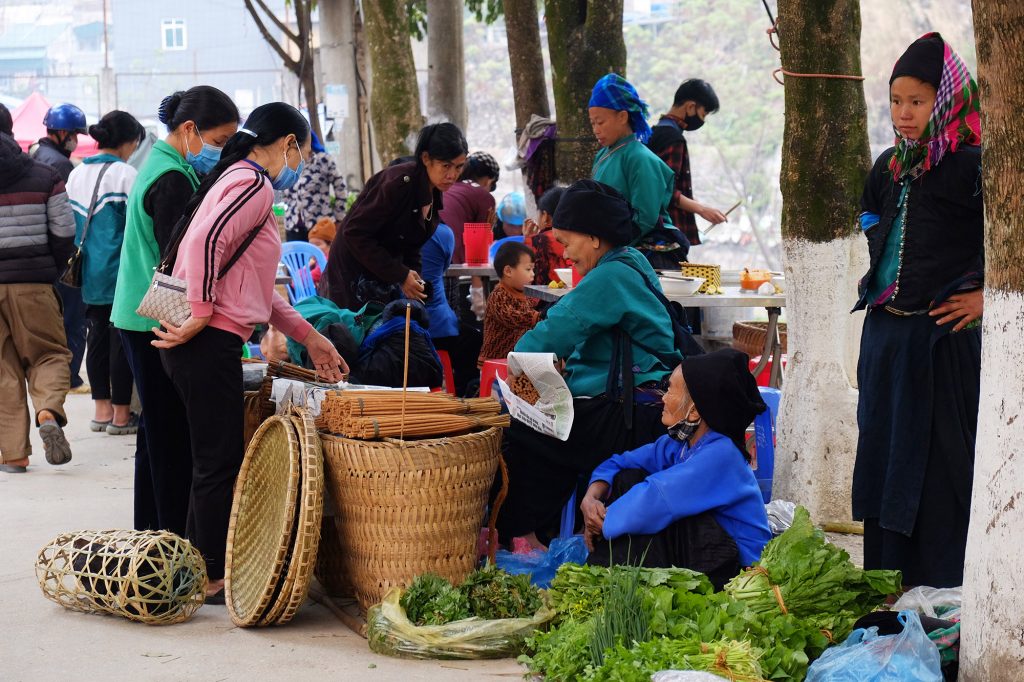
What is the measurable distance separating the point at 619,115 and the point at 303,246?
3.69 meters

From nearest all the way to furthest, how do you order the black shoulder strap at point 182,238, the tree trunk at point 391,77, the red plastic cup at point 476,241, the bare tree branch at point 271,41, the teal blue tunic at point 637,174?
1. the black shoulder strap at point 182,238
2. the teal blue tunic at point 637,174
3. the red plastic cup at point 476,241
4. the tree trunk at point 391,77
5. the bare tree branch at point 271,41

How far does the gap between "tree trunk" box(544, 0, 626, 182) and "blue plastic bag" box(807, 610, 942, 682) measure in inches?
207

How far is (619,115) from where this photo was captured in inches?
241

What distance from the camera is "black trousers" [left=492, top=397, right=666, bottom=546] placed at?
472cm

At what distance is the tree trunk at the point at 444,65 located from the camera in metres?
11.2

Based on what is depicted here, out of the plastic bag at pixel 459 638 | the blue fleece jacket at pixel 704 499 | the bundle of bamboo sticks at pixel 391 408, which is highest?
the bundle of bamboo sticks at pixel 391 408

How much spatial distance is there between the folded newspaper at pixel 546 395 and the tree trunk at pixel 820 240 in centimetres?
135

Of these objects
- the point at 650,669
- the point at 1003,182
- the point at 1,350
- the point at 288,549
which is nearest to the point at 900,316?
the point at 1003,182

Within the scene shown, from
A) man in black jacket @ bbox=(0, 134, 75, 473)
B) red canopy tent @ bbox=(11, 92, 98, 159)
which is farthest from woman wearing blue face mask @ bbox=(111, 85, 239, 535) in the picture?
red canopy tent @ bbox=(11, 92, 98, 159)

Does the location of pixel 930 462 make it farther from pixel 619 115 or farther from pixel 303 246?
pixel 303 246

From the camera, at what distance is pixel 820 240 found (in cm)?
536

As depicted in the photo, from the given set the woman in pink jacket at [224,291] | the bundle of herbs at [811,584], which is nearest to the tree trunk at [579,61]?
the woman in pink jacket at [224,291]

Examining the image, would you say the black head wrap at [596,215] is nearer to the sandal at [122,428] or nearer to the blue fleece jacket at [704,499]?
the blue fleece jacket at [704,499]

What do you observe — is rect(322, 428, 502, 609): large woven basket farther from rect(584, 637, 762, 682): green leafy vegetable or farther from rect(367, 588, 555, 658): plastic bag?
rect(584, 637, 762, 682): green leafy vegetable
